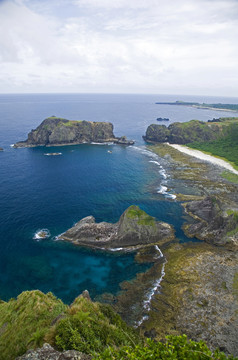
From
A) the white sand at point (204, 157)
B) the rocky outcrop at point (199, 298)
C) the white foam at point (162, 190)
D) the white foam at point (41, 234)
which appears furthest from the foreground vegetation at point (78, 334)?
the white sand at point (204, 157)

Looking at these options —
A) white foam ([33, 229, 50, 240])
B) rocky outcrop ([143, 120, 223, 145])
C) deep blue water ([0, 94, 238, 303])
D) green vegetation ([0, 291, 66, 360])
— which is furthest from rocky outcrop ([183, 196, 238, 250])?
rocky outcrop ([143, 120, 223, 145])

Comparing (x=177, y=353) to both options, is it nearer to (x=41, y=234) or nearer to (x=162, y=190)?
(x=41, y=234)

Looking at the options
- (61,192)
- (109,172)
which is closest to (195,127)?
(109,172)

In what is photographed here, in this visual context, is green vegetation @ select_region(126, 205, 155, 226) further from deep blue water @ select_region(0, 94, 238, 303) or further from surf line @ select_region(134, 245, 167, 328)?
surf line @ select_region(134, 245, 167, 328)

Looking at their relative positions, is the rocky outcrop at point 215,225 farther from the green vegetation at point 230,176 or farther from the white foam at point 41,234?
the white foam at point 41,234

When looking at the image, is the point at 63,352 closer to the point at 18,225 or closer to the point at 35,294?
the point at 35,294

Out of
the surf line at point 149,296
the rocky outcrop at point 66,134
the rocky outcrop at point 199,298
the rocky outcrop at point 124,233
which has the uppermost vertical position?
the rocky outcrop at point 66,134
